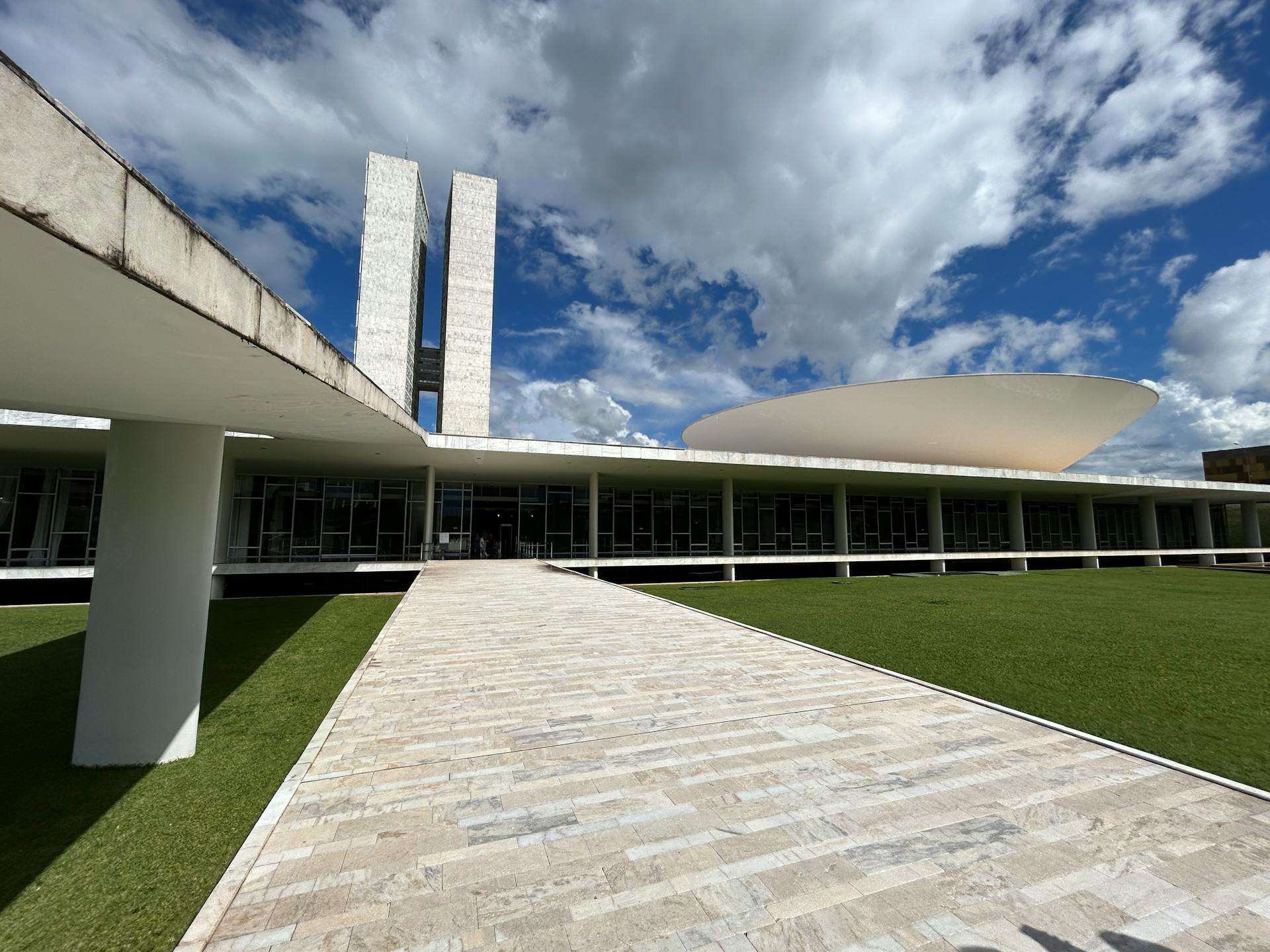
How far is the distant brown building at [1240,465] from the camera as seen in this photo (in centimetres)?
5466

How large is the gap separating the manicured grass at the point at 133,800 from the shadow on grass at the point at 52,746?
14 millimetres

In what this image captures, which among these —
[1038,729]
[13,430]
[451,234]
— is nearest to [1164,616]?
[1038,729]

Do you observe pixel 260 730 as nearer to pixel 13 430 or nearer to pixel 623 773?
pixel 623 773

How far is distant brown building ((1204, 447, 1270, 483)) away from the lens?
2152 inches

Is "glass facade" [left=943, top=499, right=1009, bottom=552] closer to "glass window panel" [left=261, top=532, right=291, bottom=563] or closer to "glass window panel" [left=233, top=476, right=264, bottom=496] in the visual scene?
"glass window panel" [left=261, top=532, right=291, bottom=563]

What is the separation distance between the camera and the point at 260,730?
5.94m

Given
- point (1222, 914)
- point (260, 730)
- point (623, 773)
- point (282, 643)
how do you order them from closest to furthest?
1. point (1222, 914)
2. point (623, 773)
3. point (260, 730)
4. point (282, 643)

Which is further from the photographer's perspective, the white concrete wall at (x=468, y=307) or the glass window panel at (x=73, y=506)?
the white concrete wall at (x=468, y=307)

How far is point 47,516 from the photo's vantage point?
17203 millimetres

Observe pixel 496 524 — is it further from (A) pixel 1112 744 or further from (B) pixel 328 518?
(A) pixel 1112 744

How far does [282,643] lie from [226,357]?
8202mm

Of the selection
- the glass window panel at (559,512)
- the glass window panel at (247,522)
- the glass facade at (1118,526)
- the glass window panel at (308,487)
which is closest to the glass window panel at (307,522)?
the glass window panel at (308,487)

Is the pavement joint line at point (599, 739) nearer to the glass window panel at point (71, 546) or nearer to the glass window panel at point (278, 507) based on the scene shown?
the glass window panel at point (278, 507)

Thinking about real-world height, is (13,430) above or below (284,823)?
above
